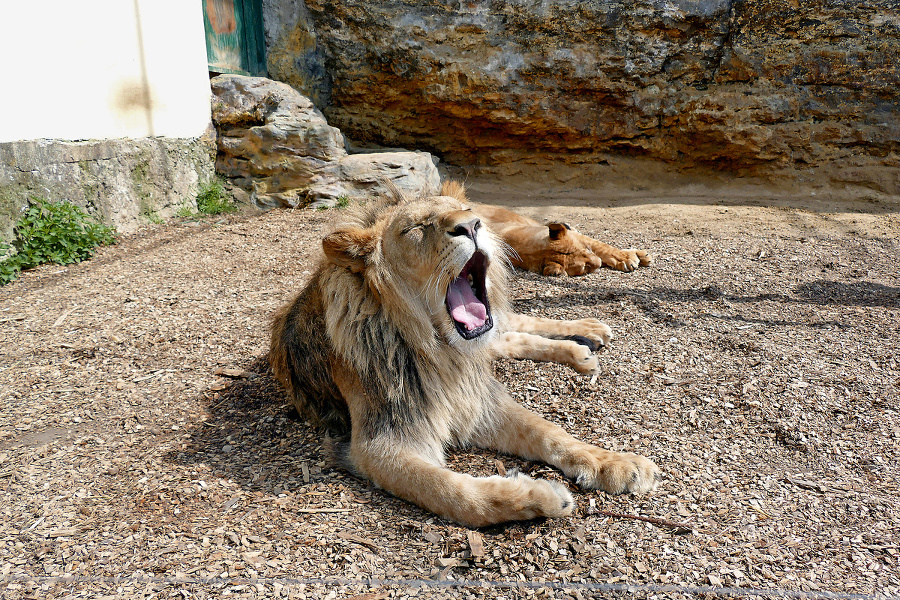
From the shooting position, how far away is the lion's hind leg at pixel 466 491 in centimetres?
262

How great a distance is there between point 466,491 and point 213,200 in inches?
260

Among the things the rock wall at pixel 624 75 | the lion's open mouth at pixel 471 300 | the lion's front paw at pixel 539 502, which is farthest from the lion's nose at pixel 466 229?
the rock wall at pixel 624 75

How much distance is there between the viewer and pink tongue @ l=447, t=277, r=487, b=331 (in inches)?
121

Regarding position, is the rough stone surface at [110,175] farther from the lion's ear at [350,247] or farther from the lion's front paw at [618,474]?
the lion's front paw at [618,474]

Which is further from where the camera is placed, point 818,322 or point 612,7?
point 612,7

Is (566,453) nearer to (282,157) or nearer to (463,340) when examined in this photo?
(463,340)

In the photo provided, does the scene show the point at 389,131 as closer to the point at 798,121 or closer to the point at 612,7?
the point at 612,7

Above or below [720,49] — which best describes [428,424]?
below

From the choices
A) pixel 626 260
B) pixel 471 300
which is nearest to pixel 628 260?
pixel 626 260

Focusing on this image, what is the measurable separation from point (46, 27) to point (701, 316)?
6412mm

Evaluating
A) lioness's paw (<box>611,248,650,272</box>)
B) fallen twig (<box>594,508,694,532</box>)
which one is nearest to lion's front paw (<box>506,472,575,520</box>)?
fallen twig (<box>594,508,694,532</box>)

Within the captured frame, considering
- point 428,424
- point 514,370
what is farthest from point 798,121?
point 428,424

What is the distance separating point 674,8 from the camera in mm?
8961

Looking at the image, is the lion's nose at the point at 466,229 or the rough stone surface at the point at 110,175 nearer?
the lion's nose at the point at 466,229
